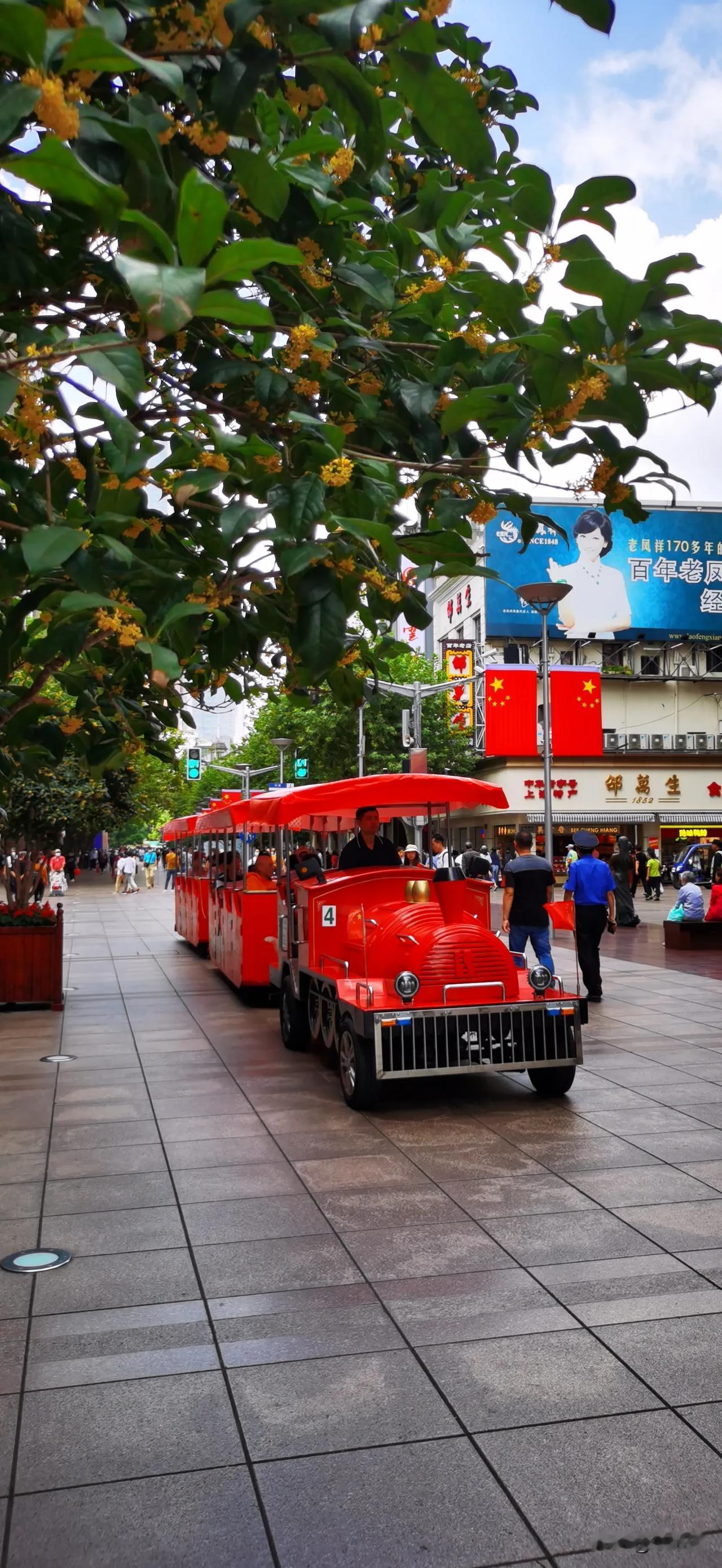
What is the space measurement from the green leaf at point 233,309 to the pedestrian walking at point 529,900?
10.2m

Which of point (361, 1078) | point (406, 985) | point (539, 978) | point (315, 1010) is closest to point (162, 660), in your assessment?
point (406, 985)

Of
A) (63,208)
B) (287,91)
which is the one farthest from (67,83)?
(287,91)

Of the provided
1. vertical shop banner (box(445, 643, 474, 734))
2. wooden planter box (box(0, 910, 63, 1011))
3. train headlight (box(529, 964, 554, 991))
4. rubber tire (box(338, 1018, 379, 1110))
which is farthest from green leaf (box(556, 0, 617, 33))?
vertical shop banner (box(445, 643, 474, 734))

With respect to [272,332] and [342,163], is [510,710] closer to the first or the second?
[272,332]

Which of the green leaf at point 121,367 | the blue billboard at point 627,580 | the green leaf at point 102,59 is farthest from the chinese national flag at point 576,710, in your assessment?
the green leaf at point 102,59

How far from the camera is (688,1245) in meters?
5.83

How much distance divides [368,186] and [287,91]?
75 centimetres

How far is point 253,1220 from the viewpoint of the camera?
6.28 m

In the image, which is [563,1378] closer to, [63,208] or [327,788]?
[63,208]

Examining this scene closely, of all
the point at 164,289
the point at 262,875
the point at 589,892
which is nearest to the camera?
Answer: the point at 164,289

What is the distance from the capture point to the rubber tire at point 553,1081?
9164 mm

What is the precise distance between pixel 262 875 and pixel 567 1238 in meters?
10.2

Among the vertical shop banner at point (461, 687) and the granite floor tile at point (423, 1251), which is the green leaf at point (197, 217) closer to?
the granite floor tile at point (423, 1251)

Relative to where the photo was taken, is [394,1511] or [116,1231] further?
[116,1231]
